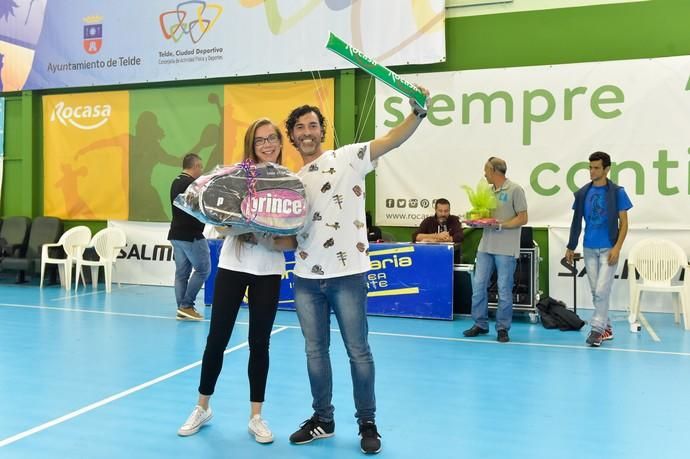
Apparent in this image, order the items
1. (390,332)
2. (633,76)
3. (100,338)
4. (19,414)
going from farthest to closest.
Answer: (633,76), (390,332), (100,338), (19,414)

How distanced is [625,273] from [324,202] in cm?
533

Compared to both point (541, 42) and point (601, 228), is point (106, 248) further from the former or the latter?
point (601, 228)

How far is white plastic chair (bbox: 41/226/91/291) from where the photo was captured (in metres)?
7.98

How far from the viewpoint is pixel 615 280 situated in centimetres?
674

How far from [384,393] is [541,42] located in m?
5.13

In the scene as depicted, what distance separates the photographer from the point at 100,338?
490 cm

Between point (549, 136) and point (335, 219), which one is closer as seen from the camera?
point (335, 219)

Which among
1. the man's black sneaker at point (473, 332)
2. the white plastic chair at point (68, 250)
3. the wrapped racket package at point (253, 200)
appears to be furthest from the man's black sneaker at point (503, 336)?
the white plastic chair at point (68, 250)

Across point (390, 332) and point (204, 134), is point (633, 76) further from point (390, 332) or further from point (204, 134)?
point (204, 134)

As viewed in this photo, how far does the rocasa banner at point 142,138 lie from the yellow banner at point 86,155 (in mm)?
14

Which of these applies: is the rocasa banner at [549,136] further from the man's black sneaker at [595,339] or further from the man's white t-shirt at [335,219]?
the man's white t-shirt at [335,219]

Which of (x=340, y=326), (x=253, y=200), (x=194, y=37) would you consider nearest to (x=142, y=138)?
(x=194, y=37)

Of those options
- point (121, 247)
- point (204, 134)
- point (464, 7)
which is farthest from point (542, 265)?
point (121, 247)

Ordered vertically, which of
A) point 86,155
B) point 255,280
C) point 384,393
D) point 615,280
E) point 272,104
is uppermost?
point 272,104
